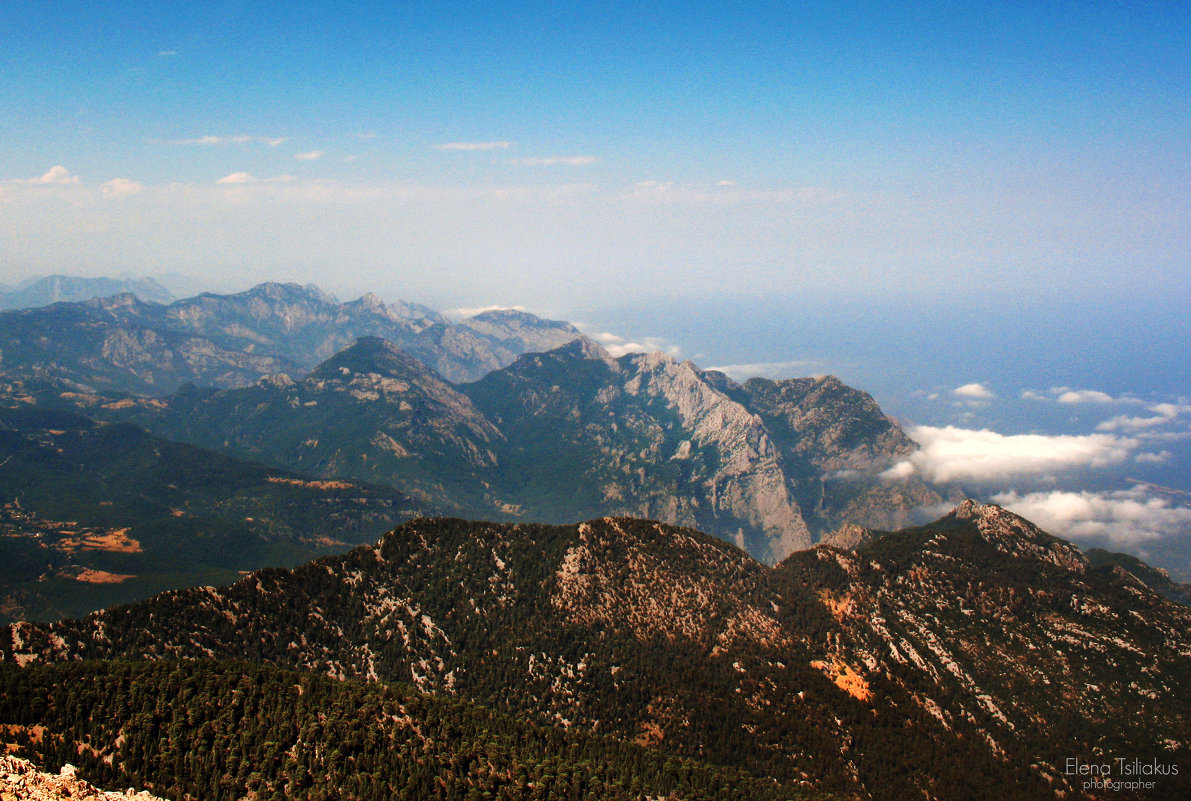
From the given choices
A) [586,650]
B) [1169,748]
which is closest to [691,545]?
[586,650]

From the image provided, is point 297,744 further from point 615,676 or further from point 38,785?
point 615,676

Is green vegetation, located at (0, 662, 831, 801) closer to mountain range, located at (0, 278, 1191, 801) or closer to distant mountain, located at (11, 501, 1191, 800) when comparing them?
mountain range, located at (0, 278, 1191, 801)

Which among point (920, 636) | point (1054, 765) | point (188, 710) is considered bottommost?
point (1054, 765)


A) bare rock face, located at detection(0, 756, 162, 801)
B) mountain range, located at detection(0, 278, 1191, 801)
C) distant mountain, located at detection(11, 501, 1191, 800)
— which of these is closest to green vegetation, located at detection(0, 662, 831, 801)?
mountain range, located at detection(0, 278, 1191, 801)

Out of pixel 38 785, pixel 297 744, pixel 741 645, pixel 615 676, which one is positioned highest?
pixel 38 785

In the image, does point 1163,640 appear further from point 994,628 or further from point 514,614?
point 514,614

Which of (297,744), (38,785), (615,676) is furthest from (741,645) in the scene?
(38,785)

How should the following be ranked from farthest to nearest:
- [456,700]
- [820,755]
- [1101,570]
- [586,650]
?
1. [1101,570]
2. [586,650]
3. [820,755]
4. [456,700]
